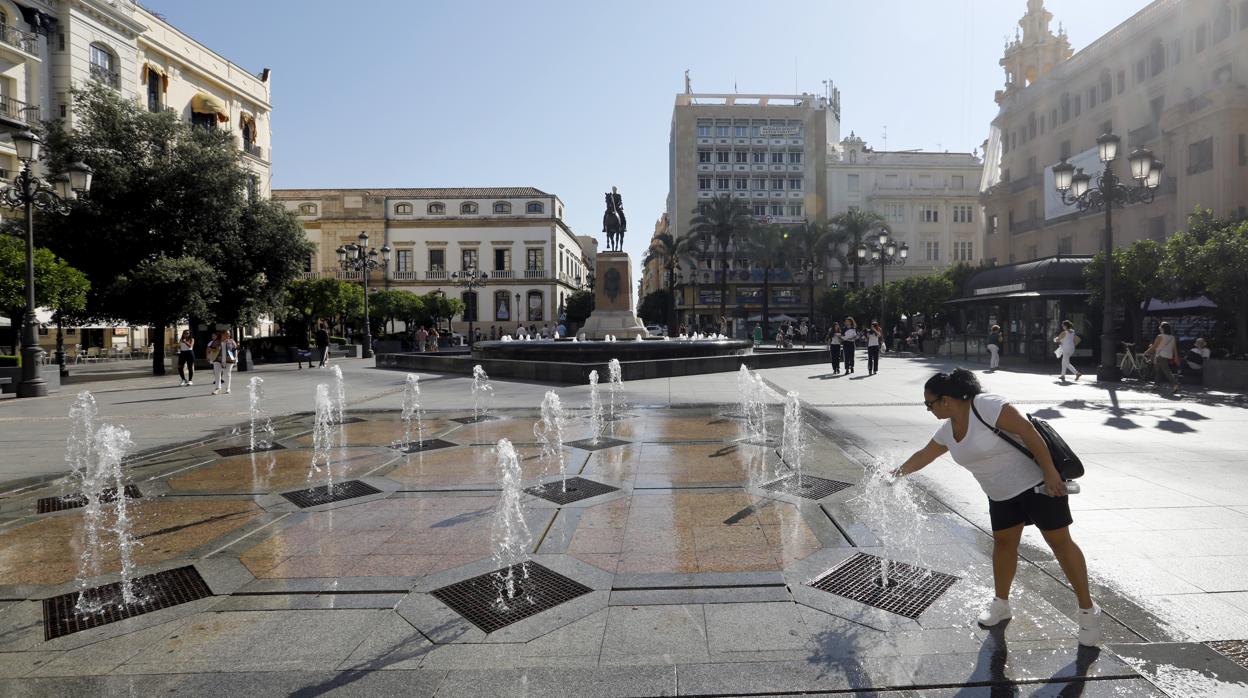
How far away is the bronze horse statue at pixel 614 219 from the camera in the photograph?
3031 cm

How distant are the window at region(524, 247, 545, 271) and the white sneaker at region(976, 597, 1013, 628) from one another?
66274mm

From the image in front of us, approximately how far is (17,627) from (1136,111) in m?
42.4

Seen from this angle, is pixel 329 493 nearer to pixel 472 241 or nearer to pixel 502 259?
pixel 502 259

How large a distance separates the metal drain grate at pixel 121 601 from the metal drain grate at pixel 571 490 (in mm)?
2521

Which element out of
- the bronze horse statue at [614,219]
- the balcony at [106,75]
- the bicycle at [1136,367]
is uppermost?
the balcony at [106,75]

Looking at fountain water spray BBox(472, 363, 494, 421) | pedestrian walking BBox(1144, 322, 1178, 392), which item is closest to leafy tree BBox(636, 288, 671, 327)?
fountain water spray BBox(472, 363, 494, 421)

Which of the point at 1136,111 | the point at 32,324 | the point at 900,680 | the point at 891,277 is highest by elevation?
the point at 1136,111

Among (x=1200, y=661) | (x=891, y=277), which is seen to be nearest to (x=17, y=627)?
(x=1200, y=661)

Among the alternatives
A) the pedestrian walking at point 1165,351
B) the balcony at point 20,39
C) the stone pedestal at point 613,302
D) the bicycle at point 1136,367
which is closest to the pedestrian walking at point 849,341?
the bicycle at point 1136,367

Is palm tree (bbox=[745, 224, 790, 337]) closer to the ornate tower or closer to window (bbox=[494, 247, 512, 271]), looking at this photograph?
the ornate tower

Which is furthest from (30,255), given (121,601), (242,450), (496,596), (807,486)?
(807,486)

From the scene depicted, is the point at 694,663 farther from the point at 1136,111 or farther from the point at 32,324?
the point at 1136,111

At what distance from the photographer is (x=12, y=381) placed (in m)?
16.3

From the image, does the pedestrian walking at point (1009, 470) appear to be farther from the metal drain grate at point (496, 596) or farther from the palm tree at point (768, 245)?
the palm tree at point (768, 245)
